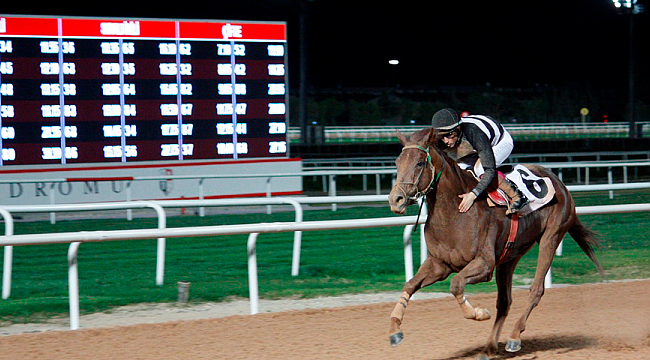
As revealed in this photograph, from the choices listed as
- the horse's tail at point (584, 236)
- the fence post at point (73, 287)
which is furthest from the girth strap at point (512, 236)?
the fence post at point (73, 287)

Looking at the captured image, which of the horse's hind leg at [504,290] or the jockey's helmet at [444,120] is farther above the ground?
the jockey's helmet at [444,120]

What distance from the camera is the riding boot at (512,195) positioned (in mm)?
3688

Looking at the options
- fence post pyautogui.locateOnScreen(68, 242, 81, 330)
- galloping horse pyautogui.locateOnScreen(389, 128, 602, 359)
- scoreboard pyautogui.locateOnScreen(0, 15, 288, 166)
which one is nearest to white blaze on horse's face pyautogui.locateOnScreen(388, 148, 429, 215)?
galloping horse pyautogui.locateOnScreen(389, 128, 602, 359)

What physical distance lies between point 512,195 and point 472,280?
54 cm

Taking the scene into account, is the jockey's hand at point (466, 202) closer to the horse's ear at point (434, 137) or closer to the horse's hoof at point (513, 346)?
the horse's ear at point (434, 137)

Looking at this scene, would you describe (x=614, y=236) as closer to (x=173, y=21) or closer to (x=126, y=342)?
(x=126, y=342)

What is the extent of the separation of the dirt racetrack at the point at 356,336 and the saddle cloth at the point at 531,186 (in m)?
0.68

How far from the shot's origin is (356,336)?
13.6 feet

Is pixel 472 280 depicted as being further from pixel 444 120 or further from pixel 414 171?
pixel 444 120

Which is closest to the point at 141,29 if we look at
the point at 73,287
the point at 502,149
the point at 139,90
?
the point at 139,90

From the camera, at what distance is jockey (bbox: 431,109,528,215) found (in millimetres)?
3482

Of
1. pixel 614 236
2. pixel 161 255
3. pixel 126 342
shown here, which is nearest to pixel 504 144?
pixel 126 342

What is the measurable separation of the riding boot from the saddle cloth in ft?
0.22

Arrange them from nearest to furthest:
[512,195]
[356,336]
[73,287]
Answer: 1. [512,195]
2. [356,336]
3. [73,287]
